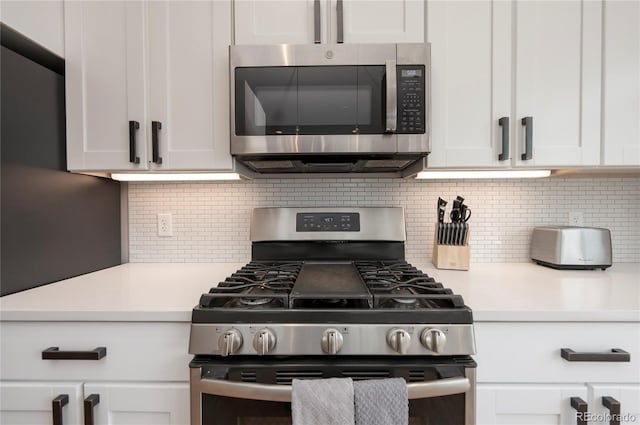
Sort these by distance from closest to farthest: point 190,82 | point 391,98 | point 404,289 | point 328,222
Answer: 1. point 404,289
2. point 391,98
3. point 190,82
4. point 328,222

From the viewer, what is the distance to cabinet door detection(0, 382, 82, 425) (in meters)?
0.98

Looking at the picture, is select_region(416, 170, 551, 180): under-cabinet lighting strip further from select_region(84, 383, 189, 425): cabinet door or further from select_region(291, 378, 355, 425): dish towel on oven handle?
select_region(84, 383, 189, 425): cabinet door

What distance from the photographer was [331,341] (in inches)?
35.5

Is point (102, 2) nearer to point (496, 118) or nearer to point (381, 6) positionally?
point (381, 6)

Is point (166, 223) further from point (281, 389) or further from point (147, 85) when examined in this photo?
point (281, 389)

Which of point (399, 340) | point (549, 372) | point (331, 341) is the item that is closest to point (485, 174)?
point (549, 372)

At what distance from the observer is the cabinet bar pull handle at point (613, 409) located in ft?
3.01

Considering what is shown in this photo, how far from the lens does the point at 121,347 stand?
99 cm

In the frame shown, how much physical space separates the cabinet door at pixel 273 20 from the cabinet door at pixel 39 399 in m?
1.29

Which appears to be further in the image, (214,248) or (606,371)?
(214,248)

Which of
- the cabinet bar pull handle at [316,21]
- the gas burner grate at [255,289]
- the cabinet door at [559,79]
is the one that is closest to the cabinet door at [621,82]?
the cabinet door at [559,79]

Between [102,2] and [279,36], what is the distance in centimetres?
70

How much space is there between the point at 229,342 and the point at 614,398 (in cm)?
107

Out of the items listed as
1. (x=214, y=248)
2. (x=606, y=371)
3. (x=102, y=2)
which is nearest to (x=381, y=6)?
(x=102, y=2)
